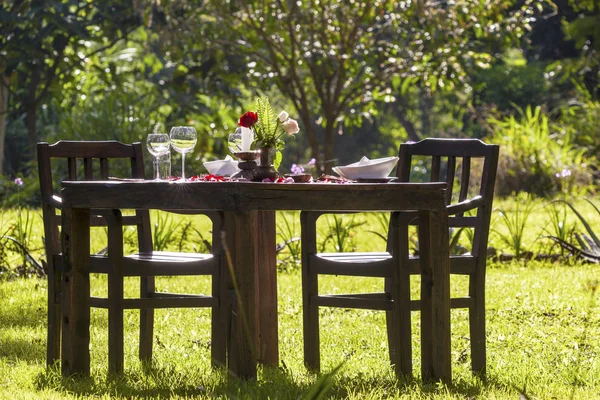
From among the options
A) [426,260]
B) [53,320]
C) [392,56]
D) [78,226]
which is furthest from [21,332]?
[392,56]

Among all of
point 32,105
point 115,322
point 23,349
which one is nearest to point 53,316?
point 115,322

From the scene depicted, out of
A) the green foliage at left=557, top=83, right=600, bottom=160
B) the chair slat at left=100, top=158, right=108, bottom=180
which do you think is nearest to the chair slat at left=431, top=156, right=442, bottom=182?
the chair slat at left=100, top=158, right=108, bottom=180

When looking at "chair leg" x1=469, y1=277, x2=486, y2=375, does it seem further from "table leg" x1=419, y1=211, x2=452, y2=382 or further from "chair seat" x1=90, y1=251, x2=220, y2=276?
"chair seat" x1=90, y1=251, x2=220, y2=276

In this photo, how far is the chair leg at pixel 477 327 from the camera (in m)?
4.88

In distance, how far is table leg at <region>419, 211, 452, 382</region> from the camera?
14.3 ft

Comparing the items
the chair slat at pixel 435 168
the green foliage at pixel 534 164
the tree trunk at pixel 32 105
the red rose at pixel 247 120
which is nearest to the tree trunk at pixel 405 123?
the green foliage at pixel 534 164

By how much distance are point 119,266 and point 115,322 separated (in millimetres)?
273

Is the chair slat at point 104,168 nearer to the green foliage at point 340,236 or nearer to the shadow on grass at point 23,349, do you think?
the shadow on grass at point 23,349

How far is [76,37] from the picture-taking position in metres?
17.7

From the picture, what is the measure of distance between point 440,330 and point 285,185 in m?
0.91

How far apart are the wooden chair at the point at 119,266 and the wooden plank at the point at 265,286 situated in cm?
21

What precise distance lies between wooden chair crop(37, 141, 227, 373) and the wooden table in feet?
0.50

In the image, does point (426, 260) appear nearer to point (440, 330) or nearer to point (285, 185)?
point (440, 330)

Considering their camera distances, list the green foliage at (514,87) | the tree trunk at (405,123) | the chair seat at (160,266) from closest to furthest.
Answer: the chair seat at (160,266)
the green foliage at (514,87)
the tree trunk at (405,123)
